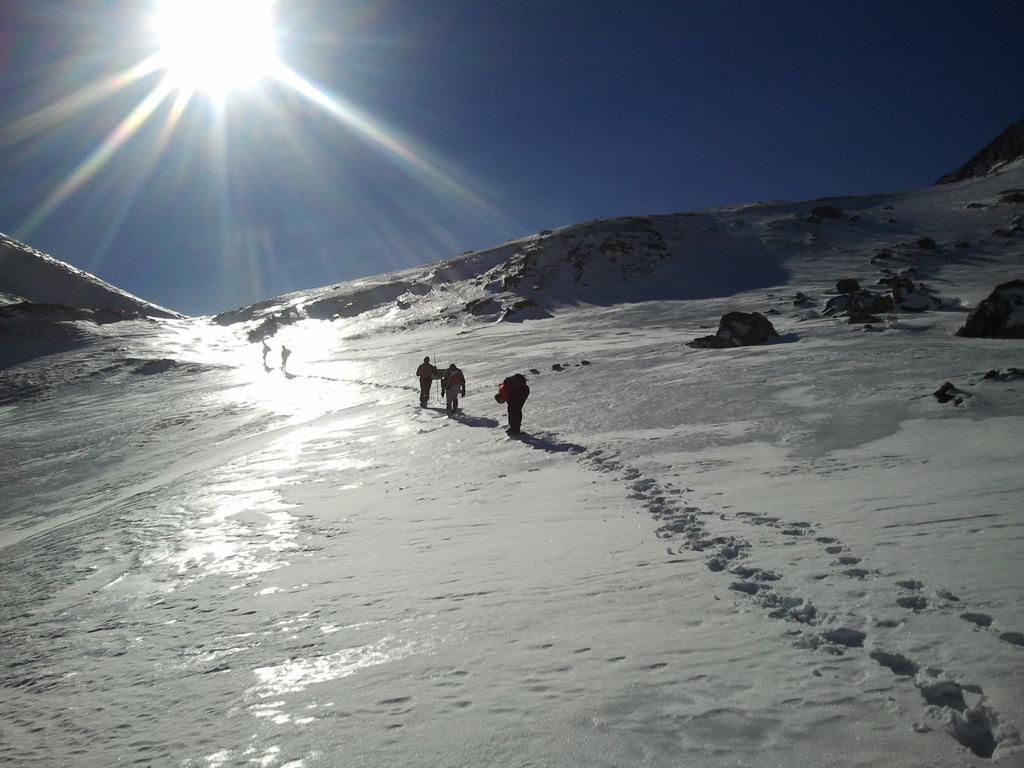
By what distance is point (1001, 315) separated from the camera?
17.7 m

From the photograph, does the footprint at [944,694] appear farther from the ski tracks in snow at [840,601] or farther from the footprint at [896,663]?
the footprint at [896,663]

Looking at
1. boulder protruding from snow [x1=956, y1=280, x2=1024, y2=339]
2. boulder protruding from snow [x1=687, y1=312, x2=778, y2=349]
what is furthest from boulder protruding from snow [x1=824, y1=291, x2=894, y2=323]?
boulder protruding from snow [x1=956, y1=280, x2=1024, y2=339]

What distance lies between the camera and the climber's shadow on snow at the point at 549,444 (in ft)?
37.1

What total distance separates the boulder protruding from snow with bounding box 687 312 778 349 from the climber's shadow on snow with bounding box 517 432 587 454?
14.3 m

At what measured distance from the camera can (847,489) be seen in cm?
673

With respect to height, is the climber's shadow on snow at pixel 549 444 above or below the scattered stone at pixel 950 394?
below

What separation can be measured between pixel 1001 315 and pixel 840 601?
19294mm

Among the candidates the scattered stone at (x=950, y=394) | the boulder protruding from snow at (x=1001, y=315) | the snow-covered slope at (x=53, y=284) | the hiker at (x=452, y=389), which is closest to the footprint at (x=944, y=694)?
the scattered stone at (x=950, y=394)

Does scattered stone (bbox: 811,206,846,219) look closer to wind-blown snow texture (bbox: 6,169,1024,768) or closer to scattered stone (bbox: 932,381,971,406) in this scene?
wind-blown snow texture (bbox: 6,169,1024,768)

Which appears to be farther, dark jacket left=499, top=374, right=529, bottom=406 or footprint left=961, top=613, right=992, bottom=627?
dark jacket left=499, top=374, right=529, bottom=406

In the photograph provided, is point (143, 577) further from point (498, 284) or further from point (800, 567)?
point (498, 284)

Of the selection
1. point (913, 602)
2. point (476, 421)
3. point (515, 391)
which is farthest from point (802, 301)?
point (913, 602)

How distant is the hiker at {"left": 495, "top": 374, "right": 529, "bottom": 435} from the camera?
1331cm

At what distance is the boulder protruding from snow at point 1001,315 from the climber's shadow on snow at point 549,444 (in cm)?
1529
